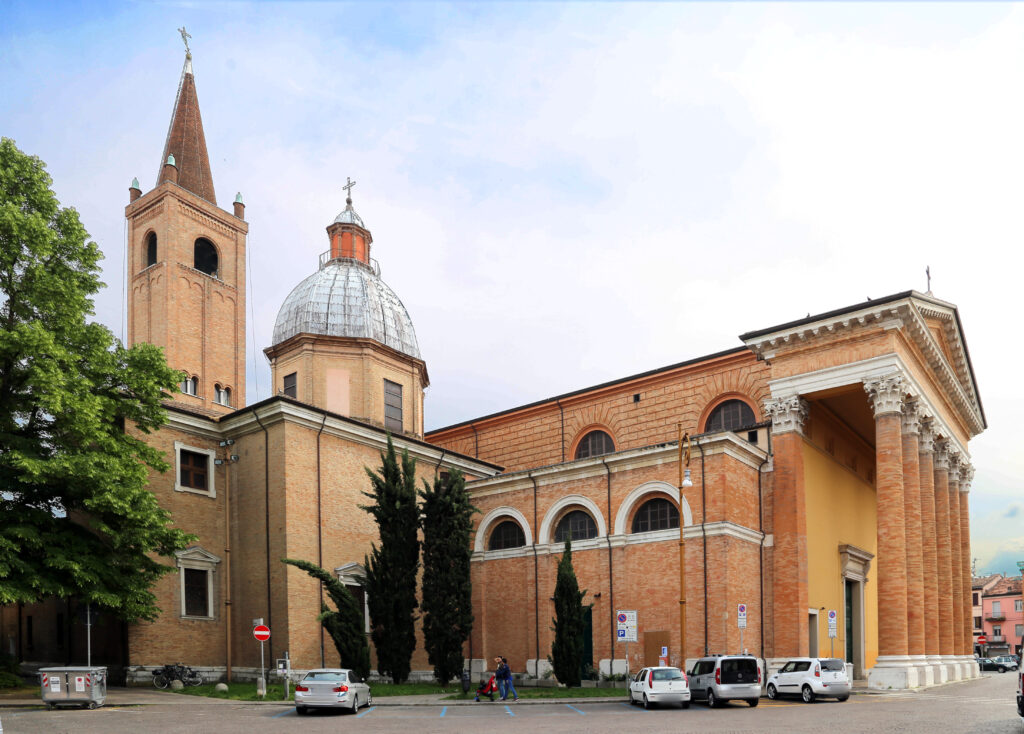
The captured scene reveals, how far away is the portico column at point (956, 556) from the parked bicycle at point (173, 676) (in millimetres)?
30738

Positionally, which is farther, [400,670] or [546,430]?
[546,430]

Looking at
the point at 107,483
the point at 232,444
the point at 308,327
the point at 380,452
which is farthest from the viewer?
the point at 308,327

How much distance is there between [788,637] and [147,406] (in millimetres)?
21878

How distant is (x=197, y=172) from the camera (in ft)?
Result: 134

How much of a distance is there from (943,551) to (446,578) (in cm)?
2175

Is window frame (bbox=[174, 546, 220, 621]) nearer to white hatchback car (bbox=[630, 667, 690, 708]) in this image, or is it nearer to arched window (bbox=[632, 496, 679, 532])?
arched window (bbox=[632, 496, 679, 532])

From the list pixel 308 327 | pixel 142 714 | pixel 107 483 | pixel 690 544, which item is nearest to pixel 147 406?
pixel 107 483

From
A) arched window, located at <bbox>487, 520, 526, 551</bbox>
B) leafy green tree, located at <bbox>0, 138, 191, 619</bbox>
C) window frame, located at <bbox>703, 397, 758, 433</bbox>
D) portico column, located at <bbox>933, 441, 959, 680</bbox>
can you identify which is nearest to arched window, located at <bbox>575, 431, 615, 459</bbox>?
window frame, located at <bbox>703, 397, 758, 433</bbox>

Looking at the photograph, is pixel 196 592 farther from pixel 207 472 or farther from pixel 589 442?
pixel 589 442

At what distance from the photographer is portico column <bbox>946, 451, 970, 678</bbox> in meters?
37.5

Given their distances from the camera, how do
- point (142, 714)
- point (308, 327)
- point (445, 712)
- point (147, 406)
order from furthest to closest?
point (308, 327), point (147, 406), point (445, 712), point (142, 714)

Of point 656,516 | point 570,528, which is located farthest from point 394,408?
point 656,516

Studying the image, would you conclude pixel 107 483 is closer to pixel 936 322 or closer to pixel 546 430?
pixel 546 430

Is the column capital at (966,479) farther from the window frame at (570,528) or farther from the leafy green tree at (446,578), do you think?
the leafy green tree at (446,578)
